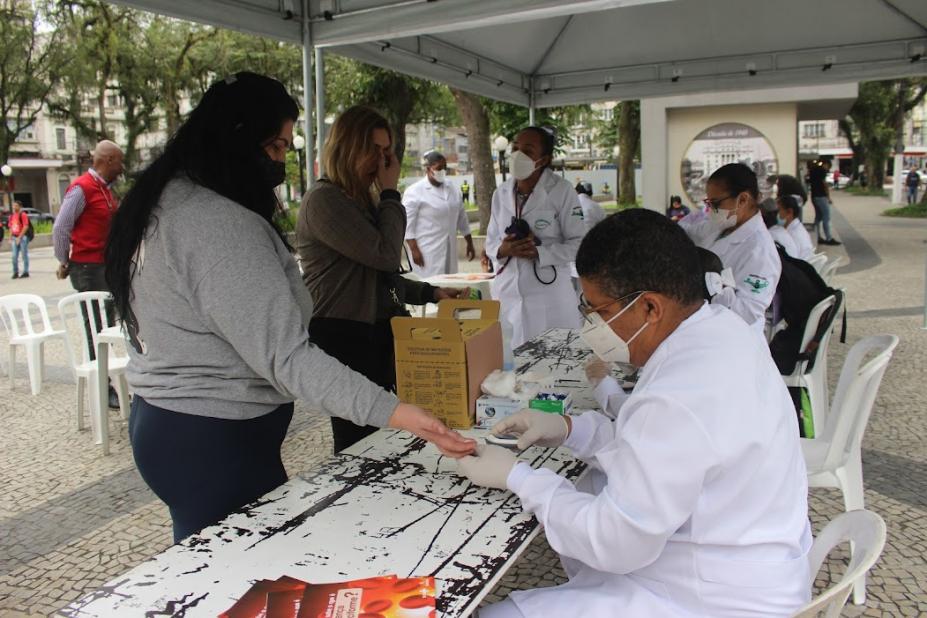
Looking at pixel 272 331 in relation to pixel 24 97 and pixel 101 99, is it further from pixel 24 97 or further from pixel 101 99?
pixel 24 97

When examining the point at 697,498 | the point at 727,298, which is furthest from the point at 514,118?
the point at 697,498

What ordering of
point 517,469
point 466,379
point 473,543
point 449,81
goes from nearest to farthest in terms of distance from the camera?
point 473,543 → point 517,469 → point 466,379 → point 449,81

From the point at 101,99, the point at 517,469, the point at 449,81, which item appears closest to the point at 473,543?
the point at 517,469

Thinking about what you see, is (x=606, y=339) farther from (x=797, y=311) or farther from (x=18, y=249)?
(x=18, y=249)

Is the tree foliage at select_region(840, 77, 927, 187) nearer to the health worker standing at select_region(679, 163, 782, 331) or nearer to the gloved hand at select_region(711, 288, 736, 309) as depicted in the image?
the health worker standing at select_region(679, 163, 782, 331)

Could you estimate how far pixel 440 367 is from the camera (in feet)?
6.63

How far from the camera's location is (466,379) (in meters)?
2.00

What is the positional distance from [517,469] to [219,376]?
0.67 m

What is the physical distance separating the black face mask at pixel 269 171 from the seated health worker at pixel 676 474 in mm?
704

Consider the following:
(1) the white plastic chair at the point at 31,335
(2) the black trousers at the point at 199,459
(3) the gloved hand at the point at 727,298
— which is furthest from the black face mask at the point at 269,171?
(1) the white plastic chair at the point at 31,335

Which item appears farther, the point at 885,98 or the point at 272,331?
the point at 885,98

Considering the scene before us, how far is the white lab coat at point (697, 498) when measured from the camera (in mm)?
1178

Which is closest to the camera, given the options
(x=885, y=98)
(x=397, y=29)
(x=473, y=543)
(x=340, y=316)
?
(x=473, y=543)

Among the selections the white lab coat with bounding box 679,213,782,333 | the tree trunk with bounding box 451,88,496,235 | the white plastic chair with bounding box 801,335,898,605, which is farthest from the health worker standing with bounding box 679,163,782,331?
the tree trunk with bounding box 451,88,496,235
